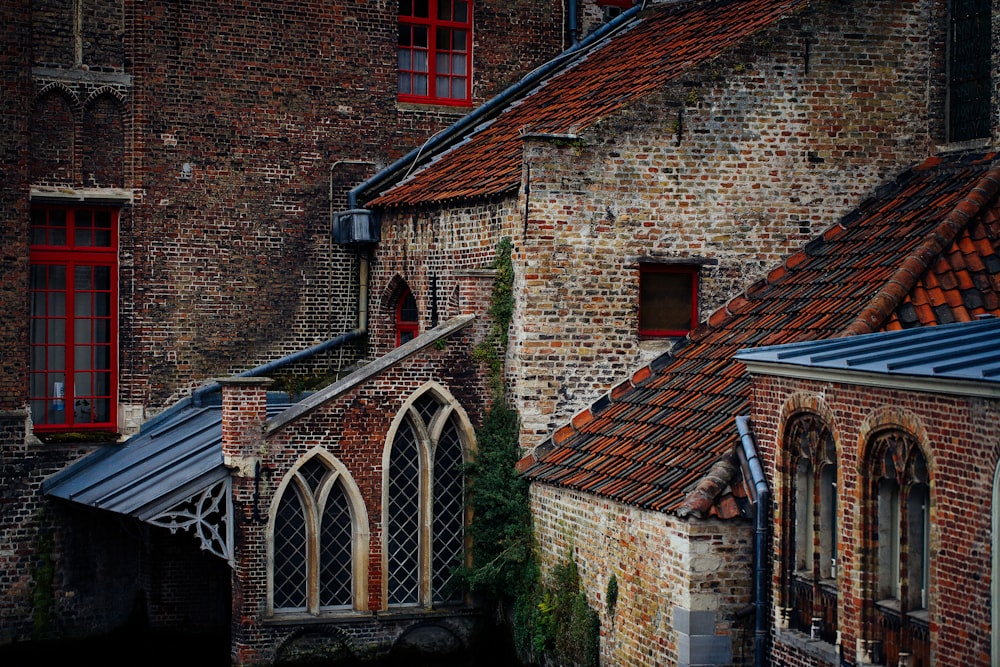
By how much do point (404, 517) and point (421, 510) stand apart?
213 millimetres

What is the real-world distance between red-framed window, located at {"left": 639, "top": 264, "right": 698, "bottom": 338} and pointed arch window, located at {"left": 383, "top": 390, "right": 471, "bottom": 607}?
2432 millimetres

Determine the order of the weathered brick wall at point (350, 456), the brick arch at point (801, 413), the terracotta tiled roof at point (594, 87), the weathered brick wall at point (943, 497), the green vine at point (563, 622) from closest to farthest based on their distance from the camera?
1. the weathered brick wall at point (943, 497)
2. the brick arch at point (801, 413)
3. the green vine at point (563, 622)
4. the weathered brick wall at point (350, 456)
5. the terracotta tiled roof at point (594, 87)

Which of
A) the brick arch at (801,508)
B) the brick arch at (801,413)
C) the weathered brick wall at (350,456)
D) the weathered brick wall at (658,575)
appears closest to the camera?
the brick arch at (801,413)

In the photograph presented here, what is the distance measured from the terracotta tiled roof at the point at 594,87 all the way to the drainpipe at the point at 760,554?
5.24m

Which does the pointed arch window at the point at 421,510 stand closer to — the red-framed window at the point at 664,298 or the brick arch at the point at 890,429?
the red-framed window at the point at 664,298

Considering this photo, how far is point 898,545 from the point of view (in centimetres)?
1140

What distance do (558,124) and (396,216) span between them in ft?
11.5

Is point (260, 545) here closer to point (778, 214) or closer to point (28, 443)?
point (28, 443)

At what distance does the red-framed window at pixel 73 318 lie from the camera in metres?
19.8

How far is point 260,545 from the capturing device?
1673cm

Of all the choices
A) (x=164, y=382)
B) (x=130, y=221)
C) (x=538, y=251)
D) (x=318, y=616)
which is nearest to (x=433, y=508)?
(x=318, y=616)

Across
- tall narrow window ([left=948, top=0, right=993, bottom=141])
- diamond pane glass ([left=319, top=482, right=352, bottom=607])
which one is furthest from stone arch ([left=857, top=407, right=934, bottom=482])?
diamond pane glass ([left=319, top=482, right=352, bottom=607])

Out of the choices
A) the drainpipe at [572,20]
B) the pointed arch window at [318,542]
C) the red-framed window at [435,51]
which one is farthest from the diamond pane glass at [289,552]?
the drainpipe at [572,20]

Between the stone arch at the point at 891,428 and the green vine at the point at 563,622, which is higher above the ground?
the stone arch at the point at 891,428
